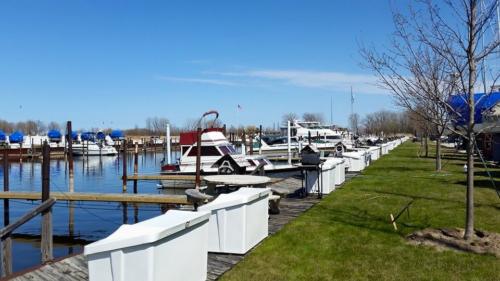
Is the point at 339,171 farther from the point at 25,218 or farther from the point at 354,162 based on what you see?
the point at 25,218

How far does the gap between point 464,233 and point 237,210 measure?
14.4 feet

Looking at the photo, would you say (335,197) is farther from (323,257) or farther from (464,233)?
(323,257)

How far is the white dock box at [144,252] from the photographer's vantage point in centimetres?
512

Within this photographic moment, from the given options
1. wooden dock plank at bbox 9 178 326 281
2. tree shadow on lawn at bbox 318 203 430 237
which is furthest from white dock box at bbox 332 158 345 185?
wooden dock plank at bbox 9 178 326 281

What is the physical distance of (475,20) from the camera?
915cm

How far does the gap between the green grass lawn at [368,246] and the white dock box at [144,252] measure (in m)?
1.66

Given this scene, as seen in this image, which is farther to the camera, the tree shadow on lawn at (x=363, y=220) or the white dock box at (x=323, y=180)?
the white dock box at (x=323, y=180)

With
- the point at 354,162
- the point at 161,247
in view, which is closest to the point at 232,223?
the point at 161,247

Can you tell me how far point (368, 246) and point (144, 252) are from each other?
512 centimetres

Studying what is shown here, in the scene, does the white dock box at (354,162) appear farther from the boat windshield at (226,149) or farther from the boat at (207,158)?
the boat windshield at (226,149)

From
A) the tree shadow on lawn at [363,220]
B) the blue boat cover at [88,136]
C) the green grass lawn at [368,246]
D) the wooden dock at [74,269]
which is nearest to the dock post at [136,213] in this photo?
the green grass lawn at [368,246]

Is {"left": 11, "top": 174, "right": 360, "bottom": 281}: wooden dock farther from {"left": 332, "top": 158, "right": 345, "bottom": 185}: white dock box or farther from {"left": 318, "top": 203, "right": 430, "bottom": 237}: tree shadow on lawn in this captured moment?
{"left": 332, "top": 158, "right": 345, "bottom": 185}: white dock box

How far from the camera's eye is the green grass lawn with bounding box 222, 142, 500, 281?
754 cm

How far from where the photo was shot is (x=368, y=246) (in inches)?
359
